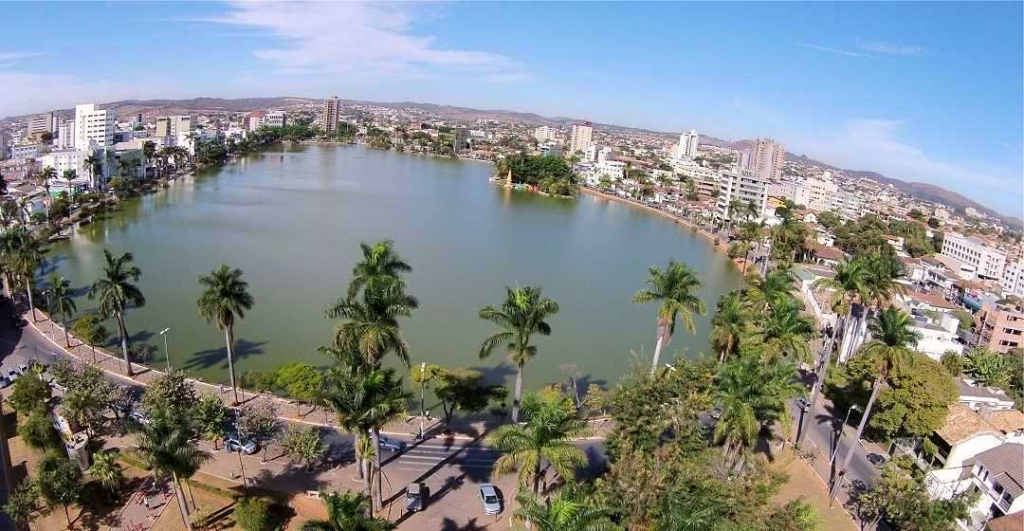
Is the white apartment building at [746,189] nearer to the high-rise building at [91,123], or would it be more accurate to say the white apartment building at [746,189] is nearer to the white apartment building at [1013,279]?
the white apartment building at [1013,279]

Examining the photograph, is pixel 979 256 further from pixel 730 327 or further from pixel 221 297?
pixel 221 297

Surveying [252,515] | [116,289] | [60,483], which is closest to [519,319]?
[252,515]

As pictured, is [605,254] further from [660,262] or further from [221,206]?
[221,206]

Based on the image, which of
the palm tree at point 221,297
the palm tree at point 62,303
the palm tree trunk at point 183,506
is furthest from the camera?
the palm tree at point 62,303

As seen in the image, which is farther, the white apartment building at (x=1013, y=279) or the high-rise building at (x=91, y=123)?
the high-rise building at (x=91, y=123)

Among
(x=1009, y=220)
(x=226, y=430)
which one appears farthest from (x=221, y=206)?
(x=1009, y=220)

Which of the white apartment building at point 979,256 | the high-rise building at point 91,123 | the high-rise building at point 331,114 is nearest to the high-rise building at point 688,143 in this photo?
the high-rise building at point 331,114
